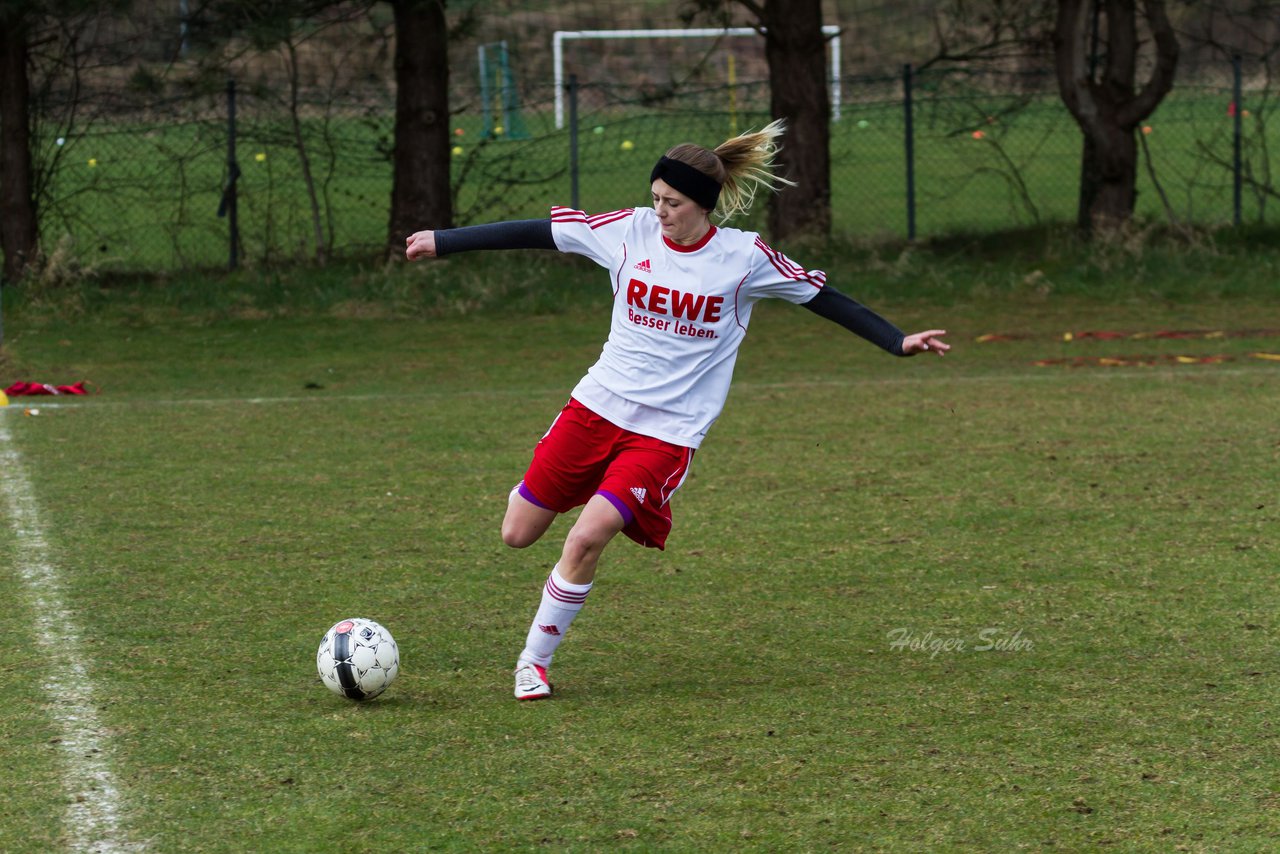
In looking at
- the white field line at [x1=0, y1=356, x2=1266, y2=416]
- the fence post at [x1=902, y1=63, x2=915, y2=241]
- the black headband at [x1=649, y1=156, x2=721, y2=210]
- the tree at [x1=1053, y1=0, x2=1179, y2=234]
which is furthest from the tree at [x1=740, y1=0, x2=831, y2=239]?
the black headband at [x1=649, y1=156, x2=721, y2=210]

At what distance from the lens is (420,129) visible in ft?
56.9

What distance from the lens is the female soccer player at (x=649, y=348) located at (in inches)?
205

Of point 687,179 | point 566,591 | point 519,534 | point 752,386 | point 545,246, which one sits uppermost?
point 687,179

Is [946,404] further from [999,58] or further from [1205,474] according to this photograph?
[999,58]

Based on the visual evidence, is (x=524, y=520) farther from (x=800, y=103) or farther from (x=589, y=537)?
(x=800, y=103)

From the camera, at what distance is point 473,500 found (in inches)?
327

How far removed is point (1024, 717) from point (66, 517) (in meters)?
4.97

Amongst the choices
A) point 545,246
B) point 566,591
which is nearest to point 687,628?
point 566,591

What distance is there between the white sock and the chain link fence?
493 inches

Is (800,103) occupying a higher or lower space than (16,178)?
higher

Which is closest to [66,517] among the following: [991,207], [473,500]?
[473,500]

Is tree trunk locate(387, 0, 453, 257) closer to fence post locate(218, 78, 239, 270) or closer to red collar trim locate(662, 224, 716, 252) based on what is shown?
fence post locate(218, 78, 239, 270)

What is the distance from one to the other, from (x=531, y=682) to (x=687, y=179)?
5.58 ft

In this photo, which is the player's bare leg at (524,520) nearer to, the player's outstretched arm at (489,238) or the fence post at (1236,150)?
the player's outstretched arm at (489,238)
